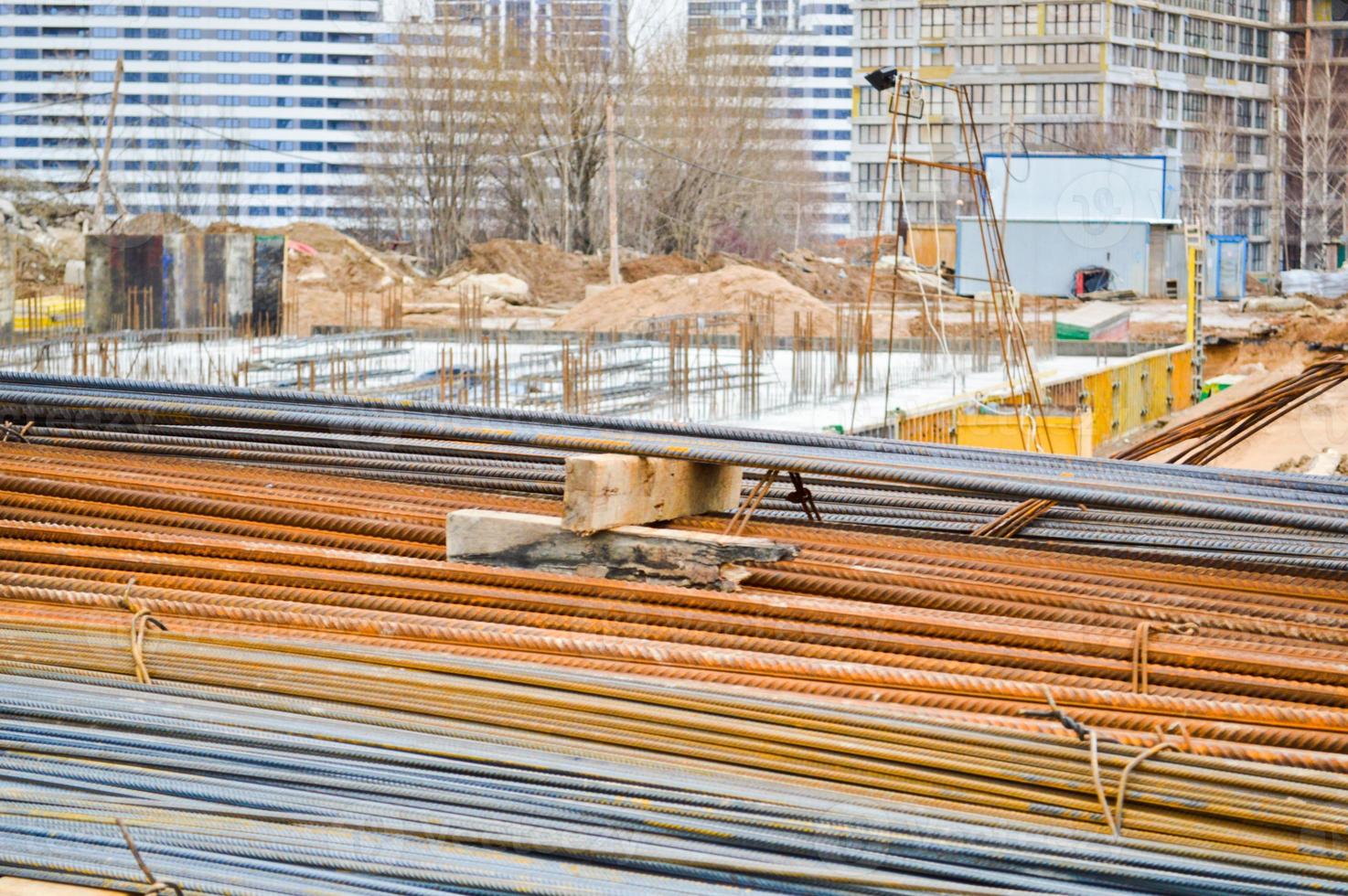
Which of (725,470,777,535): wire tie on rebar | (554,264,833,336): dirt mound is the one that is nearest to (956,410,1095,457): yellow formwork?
(725,470,777,535): wire tie on rebar

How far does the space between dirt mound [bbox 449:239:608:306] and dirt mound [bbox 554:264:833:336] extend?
11.4 meters

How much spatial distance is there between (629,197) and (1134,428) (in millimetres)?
33754

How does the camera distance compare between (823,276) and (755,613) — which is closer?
(755,613)

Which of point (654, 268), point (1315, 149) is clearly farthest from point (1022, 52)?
point (654, 268)

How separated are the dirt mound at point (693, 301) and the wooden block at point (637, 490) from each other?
861 inches

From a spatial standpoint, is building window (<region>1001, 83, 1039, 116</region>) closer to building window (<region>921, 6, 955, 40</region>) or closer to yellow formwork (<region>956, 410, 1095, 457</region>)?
building window (<region>921, 6, 955, 40</region>)

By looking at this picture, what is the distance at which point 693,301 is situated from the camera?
27141 mm

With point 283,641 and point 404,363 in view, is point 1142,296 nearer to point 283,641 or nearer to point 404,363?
point 404,363

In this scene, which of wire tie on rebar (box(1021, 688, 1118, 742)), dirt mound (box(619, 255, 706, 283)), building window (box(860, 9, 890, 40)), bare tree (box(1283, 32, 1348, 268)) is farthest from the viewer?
building window (box(860, 9, 890, 40))

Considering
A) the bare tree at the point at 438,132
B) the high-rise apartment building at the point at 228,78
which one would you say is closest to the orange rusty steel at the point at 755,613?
the bare tree at the point at 438,132

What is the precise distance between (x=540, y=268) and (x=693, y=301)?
577 inches

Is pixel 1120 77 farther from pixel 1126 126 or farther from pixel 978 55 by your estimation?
pixel 978 55

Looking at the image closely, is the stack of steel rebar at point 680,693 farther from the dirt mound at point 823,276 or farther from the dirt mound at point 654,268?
the dirt mound at point 823,276

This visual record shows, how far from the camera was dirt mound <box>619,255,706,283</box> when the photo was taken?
38094 millimetres
